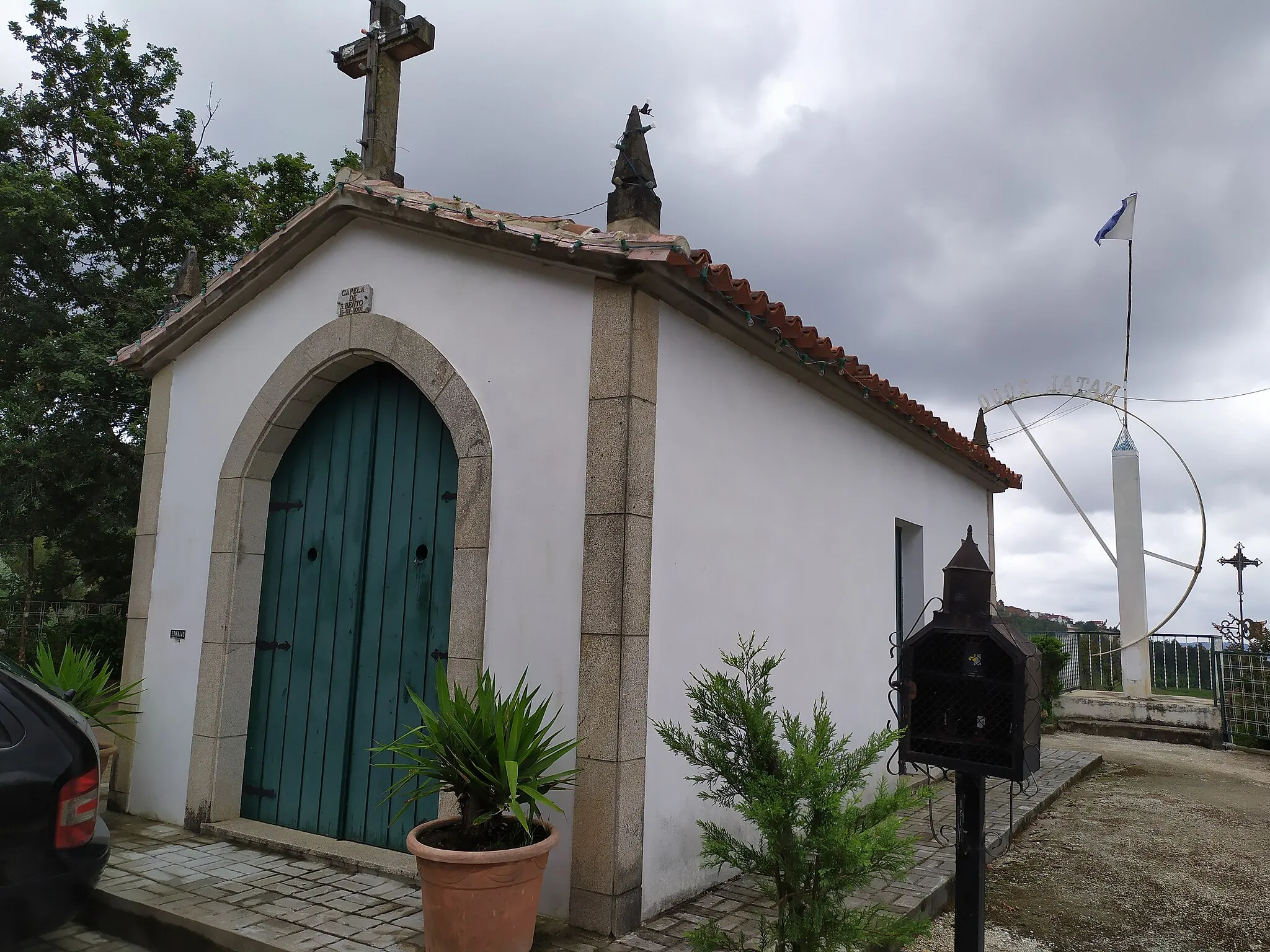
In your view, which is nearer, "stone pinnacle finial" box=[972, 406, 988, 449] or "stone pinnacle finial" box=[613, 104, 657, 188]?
"stone pinnacle finial" box=[613, 104, 657, 188]

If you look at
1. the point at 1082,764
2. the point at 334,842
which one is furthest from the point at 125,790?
the point at 1082,764

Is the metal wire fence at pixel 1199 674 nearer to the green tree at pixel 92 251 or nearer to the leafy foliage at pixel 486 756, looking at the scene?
the leafy foliage at pixel 486 756

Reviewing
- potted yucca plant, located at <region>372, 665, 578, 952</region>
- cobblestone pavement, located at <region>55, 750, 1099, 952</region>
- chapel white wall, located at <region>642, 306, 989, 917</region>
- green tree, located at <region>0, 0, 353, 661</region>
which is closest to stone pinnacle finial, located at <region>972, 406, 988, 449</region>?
chapel white wall, located at <region>642, 306, 989, 917</region>

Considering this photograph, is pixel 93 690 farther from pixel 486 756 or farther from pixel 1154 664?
pixel 1154 664

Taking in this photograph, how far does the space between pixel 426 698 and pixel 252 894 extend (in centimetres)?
124

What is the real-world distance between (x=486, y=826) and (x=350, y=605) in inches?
80.6

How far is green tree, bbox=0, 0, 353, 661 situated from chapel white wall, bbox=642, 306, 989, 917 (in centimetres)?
872

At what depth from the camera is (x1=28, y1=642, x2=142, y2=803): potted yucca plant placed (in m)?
5.38

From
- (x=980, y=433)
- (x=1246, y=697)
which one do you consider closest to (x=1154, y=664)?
(x=1246, y=697)

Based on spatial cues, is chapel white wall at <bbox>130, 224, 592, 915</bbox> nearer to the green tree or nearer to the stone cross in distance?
the stone cross in distance

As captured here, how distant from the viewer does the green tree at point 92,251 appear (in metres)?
10.4

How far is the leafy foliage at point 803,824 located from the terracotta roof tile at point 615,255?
205 centimetres

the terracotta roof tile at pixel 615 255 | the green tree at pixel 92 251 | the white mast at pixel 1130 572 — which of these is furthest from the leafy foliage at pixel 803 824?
the white mast at pixel 1130 572

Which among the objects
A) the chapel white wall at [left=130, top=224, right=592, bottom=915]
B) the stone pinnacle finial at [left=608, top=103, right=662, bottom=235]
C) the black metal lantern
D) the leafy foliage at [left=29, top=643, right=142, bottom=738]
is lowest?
the leafy foliage at [left=29, top=643, right=142, bottom=738]
